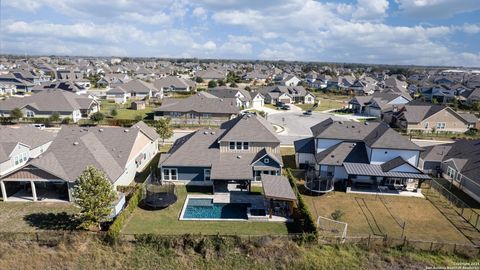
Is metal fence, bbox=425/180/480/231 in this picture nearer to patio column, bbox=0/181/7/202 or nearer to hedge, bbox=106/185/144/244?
hedge, bbox=106/185/144/244

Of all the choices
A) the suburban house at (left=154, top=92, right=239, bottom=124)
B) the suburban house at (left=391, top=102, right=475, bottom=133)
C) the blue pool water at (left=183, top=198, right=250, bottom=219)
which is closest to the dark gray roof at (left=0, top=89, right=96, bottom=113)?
the suburban house at (left=154, top=92, right=239, bottom=124)

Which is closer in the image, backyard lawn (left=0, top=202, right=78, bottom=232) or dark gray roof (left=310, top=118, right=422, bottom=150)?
backyard lawn (left=0, top=202, right=78, bottom=232)

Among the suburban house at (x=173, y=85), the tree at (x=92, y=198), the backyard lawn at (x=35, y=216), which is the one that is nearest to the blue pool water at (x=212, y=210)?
the tree at (x=92, y=198)

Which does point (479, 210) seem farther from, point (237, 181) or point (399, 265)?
point (237, 181)

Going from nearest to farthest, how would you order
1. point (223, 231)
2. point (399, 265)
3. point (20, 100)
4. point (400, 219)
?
point (399, 265) < point (223, 231) < point (400, 219) < point (20, 100)

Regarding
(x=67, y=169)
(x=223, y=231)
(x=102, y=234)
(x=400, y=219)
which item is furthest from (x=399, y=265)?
(x=67, y=169)

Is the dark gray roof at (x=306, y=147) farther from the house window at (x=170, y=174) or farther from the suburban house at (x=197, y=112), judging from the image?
the suburban house at (x=197, y=112)

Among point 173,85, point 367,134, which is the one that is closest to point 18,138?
point 367,134
